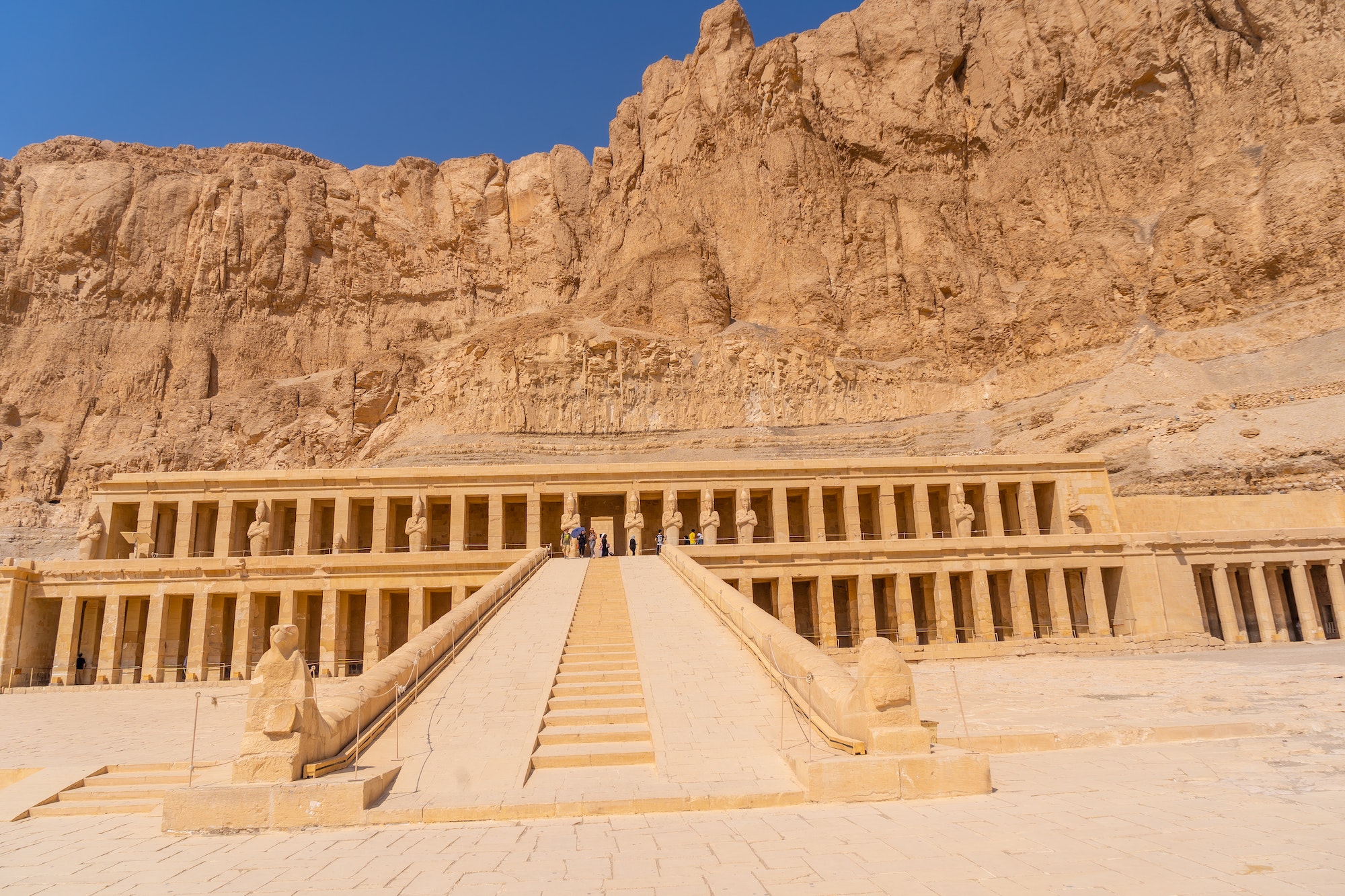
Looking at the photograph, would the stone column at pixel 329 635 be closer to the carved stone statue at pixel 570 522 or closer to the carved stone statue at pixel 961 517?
the carved stone statue at pixel 570 522

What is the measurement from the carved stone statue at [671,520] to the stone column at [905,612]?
7662 millimetres

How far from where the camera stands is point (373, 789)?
328 inches

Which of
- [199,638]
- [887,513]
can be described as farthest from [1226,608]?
[199,638]

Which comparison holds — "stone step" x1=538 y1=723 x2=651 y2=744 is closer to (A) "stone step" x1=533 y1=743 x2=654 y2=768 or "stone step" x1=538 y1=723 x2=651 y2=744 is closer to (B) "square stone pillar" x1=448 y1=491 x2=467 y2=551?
(A) "stone step" x1=533 y1=743 x2=654 y2=768

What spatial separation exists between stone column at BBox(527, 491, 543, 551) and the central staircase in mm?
14369

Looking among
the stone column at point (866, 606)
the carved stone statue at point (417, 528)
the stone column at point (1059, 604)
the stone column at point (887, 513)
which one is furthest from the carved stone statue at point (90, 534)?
the stone column at point (1059, 604)

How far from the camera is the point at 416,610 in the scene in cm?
2552

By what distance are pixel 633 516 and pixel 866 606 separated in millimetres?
8311

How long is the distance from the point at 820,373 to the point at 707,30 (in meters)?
32.2

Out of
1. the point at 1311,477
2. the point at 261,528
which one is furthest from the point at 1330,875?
the point at 1311,477

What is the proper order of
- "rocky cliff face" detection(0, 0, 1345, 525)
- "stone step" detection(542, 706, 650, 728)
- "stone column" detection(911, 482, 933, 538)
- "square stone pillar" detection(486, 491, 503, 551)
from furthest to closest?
"rocky cliff face" detection(0, 0, 1345, 525), "stone column" detection(911, 482, 933, 538), "square stone pillar" detection(486, 491, 503, 551), "stone step" detection(542, 706, 650, 728)

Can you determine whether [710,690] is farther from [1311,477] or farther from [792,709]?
[1311,477]

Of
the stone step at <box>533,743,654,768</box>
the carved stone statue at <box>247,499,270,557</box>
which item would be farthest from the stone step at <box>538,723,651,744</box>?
the carved stone statue at <box>247,499,270,557</box>

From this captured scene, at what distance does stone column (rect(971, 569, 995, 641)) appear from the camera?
26.6 metres
